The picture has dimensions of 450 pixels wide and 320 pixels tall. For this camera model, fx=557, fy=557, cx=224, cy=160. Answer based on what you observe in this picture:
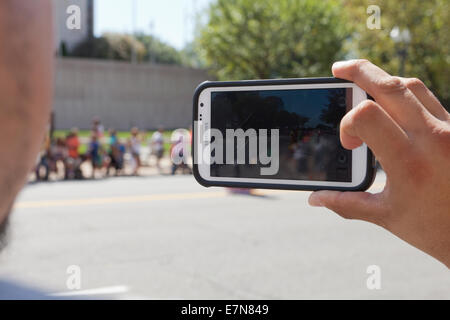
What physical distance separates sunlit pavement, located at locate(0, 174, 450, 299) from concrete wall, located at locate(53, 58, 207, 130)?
28.3m

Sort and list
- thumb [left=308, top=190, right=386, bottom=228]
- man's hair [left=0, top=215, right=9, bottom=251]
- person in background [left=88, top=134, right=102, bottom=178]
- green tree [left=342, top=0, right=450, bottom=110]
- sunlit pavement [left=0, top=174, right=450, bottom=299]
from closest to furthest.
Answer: man's hair [left=0, top=215, right=9, bottom=251] < thumb [left=308, top=190, right=386, bottom=228] < sunlit pavement [left=0, top=174, right=450, bottom=299] < person in background [left=88, top=134, right=102, bottom=178] < green tree [left=342, top=0, right=450, bottom=110]

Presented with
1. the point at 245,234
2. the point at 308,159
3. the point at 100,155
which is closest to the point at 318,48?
the point at 100,155

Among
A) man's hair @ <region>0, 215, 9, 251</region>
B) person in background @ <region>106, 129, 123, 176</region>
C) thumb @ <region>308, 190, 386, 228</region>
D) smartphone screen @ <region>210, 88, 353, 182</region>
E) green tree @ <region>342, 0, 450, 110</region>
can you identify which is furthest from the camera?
green tree @ <region>342, 0, 450, 110</region>

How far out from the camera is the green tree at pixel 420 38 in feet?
74.8

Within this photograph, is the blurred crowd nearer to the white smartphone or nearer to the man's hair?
the white smartphone

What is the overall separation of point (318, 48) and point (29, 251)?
76.3ft

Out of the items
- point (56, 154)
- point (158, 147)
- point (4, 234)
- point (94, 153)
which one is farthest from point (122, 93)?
point (4, 234)

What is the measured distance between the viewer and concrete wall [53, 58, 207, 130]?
37.9 m

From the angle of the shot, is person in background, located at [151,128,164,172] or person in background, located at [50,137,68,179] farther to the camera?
person in background, located at [151,128,164,172]

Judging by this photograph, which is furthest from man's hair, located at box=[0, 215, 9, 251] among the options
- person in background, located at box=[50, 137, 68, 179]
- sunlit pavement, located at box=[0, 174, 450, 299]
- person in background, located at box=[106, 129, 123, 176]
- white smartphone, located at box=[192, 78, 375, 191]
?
person in background, located at box=[106, 129, 123, 176]

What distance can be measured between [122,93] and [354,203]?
129ft
